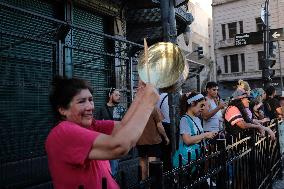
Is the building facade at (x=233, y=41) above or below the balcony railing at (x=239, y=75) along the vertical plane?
above

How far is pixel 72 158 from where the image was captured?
5.83 feet

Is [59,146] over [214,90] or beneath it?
beneath

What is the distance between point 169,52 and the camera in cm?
211

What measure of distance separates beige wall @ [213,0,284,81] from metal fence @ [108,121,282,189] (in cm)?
2998

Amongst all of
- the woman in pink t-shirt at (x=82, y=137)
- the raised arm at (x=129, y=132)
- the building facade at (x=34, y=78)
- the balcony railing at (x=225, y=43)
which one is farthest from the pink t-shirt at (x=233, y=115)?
the balcony railing at (x=225, y=43)

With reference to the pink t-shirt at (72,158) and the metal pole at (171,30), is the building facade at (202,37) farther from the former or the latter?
the pink t-shirt at (72,158)

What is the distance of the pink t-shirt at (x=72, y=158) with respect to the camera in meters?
1.75

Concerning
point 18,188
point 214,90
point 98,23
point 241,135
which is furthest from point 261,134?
point 98,23

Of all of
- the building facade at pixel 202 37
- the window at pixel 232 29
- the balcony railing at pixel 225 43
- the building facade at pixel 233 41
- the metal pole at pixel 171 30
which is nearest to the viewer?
the metal pole at pixel 171 30

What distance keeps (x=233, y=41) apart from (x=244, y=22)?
2087mm

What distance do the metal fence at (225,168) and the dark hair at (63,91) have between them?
23.9 inches

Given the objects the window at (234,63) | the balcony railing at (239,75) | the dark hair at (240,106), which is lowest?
the dark hair at (240,106)

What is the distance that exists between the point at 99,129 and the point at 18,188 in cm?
282

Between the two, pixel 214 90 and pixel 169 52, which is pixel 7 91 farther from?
pixel 214 90
